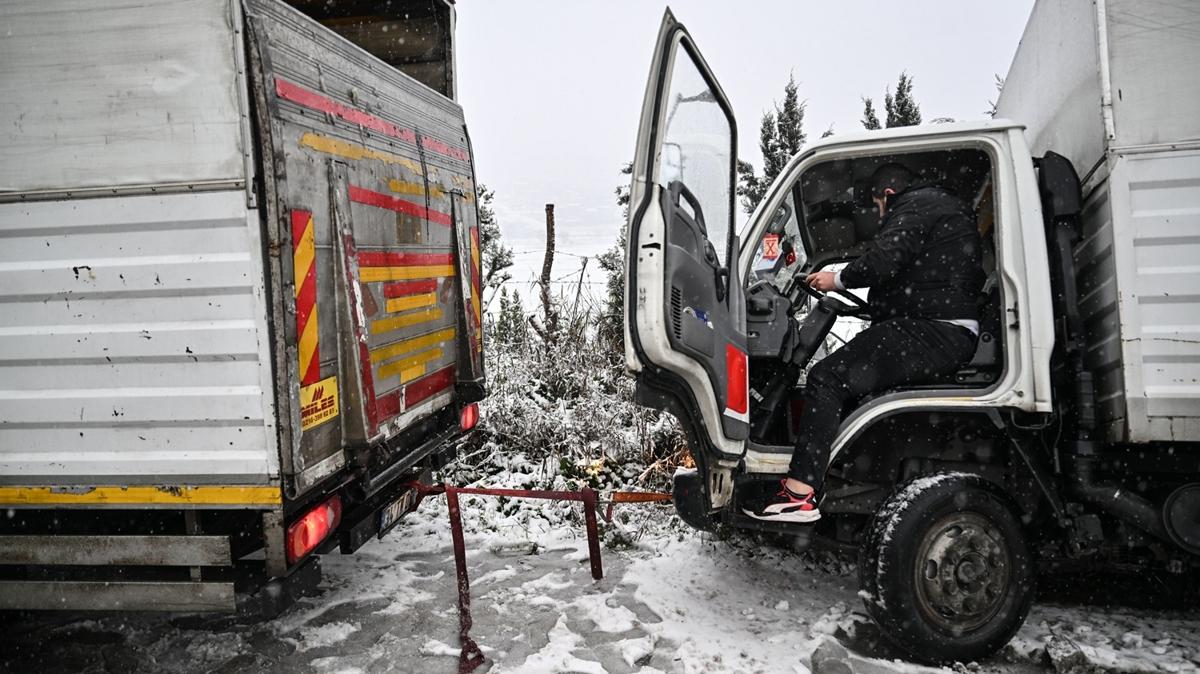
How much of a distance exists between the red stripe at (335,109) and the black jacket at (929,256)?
2414 mm

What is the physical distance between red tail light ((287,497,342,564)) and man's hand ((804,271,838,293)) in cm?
247

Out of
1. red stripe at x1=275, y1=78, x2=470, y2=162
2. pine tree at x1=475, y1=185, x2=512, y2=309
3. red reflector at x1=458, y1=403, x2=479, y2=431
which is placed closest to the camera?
red stripe at x1=275, y1=78, x2=470, y2=162

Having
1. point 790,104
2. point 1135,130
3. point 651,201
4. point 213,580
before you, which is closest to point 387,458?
point 213,580

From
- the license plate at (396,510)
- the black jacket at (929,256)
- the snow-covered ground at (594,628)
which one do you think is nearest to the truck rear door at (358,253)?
the license plate at (396,510)

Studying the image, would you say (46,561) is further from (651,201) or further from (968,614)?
(968,614)

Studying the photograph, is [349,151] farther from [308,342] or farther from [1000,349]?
[1000,349]

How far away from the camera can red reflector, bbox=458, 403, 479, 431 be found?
14.8ft

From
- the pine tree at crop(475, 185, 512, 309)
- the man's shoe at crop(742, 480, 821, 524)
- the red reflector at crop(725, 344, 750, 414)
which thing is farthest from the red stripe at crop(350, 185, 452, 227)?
the pine tree at crop(475, 185, 512, 309)

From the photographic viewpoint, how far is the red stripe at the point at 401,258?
3.34 metres

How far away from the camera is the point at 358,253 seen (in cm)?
323

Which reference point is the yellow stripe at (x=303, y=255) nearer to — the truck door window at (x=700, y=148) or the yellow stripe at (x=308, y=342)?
the yellow stripe at (x=308, y=342)

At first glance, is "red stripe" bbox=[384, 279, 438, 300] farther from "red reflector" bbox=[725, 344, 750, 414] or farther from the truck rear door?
"red reflector" bbox=[725, 344, 750, 414]

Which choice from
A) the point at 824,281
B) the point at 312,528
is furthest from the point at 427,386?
the point at 824,281

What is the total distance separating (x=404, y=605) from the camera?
3791mm
